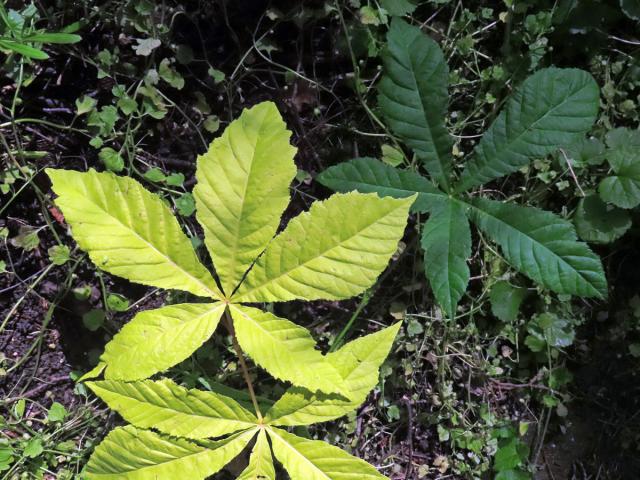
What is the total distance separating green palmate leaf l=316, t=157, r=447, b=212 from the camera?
62.8 inches

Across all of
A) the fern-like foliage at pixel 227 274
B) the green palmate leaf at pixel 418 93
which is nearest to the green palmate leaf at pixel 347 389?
the fern-like foliage at pixel 227 274

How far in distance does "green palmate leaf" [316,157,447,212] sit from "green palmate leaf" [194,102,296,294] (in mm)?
354

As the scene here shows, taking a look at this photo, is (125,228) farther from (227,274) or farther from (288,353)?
(288,353)

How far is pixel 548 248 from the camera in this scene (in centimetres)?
156

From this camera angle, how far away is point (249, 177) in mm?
1282

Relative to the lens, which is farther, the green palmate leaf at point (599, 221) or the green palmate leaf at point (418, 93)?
the green palmate leaf at point (599, 221)

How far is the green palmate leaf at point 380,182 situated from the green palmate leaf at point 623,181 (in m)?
0.54

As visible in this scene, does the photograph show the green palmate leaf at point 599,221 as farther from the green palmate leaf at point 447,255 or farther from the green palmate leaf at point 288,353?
the green palmate leaf at point 288,353

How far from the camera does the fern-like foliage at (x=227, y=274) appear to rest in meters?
1.26

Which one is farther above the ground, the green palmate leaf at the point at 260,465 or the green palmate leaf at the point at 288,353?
the green palmate leaf at the point at 288,353

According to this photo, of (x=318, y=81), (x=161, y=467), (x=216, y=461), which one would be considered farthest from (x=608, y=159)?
(x=161, y=467)

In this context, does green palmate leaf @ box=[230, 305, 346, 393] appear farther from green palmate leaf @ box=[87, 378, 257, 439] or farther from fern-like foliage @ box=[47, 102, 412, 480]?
green palmate leaf @ box=[87, 378, 257, 439]

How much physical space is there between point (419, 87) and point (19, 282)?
133 centimetres

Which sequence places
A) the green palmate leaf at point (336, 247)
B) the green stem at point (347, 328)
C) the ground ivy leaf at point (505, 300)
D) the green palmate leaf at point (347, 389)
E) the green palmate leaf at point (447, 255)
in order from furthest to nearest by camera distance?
the ground ivy leaf at point (505, 300)
the green stem at point (347, 328)
the green palmate leaf at point (447, 255)
the green palmate leaf at point (347, 389)
the green palmate leaf at point (336, 247)
